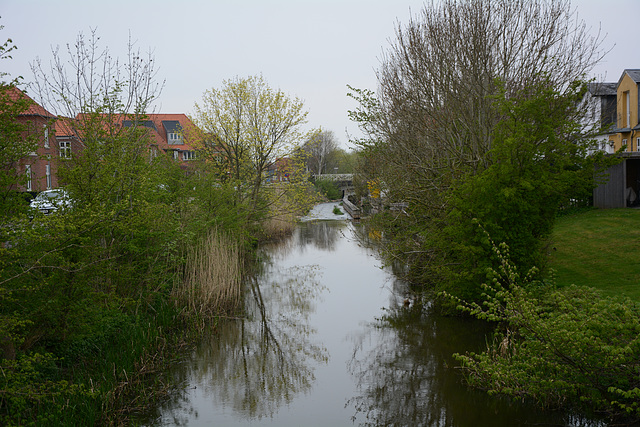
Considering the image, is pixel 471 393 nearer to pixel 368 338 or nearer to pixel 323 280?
pixel 368 338

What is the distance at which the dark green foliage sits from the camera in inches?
2189

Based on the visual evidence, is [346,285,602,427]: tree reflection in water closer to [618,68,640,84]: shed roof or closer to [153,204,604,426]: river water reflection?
[153,204,604,426]: river water reflection

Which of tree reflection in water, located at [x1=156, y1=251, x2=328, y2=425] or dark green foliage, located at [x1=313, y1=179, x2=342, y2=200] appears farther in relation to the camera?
dark green foliage, located at [x1=313, y1=179, x2=342, y2=200]

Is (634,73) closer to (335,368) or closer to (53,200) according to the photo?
(335,368)

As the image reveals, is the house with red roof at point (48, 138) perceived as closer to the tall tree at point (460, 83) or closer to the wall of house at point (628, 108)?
the tall tree at point (460, 83)

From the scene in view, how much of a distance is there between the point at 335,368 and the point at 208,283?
3.99m

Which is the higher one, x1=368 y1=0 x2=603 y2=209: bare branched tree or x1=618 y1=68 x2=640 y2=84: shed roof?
x1=618 y1=68 x2=640 y2=84: shed roof

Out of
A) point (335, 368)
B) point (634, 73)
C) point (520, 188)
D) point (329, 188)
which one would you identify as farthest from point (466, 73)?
point (329, 188)

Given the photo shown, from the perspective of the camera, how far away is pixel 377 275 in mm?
18484

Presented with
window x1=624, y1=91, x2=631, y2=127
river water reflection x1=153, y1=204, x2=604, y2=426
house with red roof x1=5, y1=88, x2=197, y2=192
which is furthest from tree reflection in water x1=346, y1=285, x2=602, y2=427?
window x1=624, y1=91, x2=631, y2=127

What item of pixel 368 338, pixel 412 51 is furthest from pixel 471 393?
pixel 412 51

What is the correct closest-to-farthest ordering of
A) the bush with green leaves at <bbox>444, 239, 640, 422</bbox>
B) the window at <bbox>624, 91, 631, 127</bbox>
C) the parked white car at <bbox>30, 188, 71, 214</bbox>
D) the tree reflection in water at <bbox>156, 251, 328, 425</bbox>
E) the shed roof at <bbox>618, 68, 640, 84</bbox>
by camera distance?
1. the bush with green leaves at <bbox>444, 239, 640, 422</bbox>
2. the parked white car at <bbox>30, 188, 71, 214</bbox>
3. the tree reflection in water at <bbox>156, 251, 328, 425</bbox>
4. the shed roof at <bbox>618, 68, 640, 84</bbox>
5. the window at <bbox>624, 91, 631, 127</bbox>

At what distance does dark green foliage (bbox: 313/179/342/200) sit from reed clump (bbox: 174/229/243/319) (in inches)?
1636

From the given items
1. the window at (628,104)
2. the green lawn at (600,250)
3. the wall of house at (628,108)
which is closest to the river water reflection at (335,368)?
the green lawn at (600,250)
